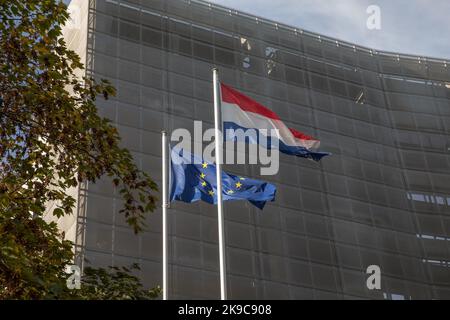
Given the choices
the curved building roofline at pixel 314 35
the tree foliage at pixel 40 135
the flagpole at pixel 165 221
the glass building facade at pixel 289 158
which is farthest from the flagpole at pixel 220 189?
the curved building roofline at pixel 314 35

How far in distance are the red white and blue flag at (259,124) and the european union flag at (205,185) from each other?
4.34 feet

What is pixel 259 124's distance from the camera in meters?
19.8

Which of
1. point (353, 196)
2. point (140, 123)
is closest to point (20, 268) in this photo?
point (140, 123)

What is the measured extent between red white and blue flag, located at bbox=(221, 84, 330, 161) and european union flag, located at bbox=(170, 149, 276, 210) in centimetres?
132

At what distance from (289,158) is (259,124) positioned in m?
23.1

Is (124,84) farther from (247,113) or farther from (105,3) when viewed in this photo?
(247,113)

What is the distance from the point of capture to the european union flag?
2030cm

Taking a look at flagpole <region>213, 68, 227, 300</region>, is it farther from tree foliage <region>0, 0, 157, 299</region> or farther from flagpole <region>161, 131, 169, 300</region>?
tree foliage <region>0, 0, 157, 299</region>

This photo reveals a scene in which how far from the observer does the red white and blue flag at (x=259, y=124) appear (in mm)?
19609

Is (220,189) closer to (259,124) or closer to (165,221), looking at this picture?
(259,124)

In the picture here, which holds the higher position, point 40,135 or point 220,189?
point 220,189

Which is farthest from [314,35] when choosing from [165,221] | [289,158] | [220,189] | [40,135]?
[40,135]

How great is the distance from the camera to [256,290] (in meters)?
36.7

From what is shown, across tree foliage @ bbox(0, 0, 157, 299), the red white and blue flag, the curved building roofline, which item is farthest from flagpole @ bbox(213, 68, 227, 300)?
the curved building roofline
